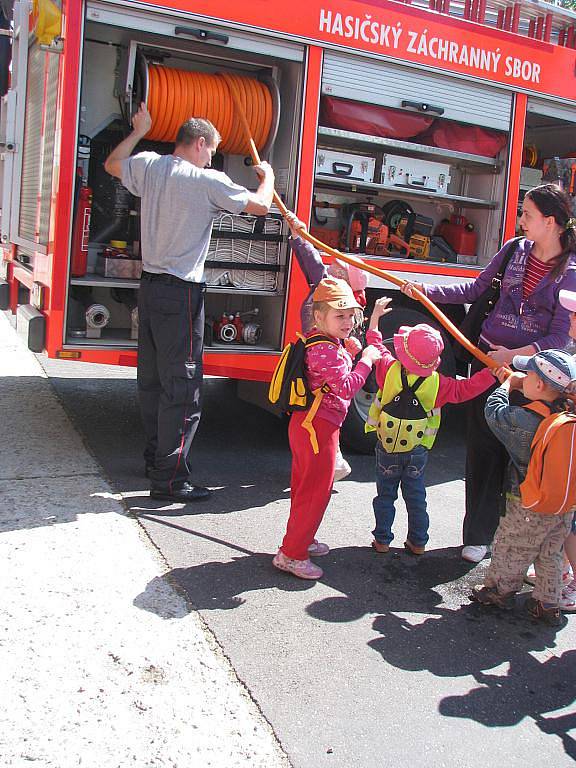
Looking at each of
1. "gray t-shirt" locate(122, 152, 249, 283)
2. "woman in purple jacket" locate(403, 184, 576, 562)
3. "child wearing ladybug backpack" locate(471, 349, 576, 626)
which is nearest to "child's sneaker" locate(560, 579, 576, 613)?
"child wearing ladybug backpack" locate(471, 349, 576, 626)

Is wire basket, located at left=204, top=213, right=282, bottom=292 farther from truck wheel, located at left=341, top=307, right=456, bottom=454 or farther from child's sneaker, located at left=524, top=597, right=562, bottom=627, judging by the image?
child's sneaker, located at left=524, top=597, right=562, bottom=627

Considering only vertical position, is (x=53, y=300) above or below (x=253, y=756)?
above

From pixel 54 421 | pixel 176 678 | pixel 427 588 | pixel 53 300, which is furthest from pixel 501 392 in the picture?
pixel 54 421

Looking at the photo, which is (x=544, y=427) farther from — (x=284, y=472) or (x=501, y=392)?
(x=284, y=472)

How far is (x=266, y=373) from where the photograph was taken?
5090mm

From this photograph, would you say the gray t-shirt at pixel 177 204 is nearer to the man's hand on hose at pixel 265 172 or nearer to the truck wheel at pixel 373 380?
the man's hand on hose at pixel 265 172

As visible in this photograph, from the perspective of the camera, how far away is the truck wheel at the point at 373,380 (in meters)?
5.48

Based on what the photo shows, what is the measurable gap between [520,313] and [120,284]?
2.24 m

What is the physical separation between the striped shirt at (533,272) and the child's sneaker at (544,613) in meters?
1.35

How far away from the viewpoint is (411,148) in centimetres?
546

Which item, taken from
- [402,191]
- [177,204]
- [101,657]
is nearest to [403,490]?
[101,657]

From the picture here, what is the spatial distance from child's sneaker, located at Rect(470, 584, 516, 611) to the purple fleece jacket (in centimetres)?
107

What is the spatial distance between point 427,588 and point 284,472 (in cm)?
164

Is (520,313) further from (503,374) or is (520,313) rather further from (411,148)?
(411,148)
